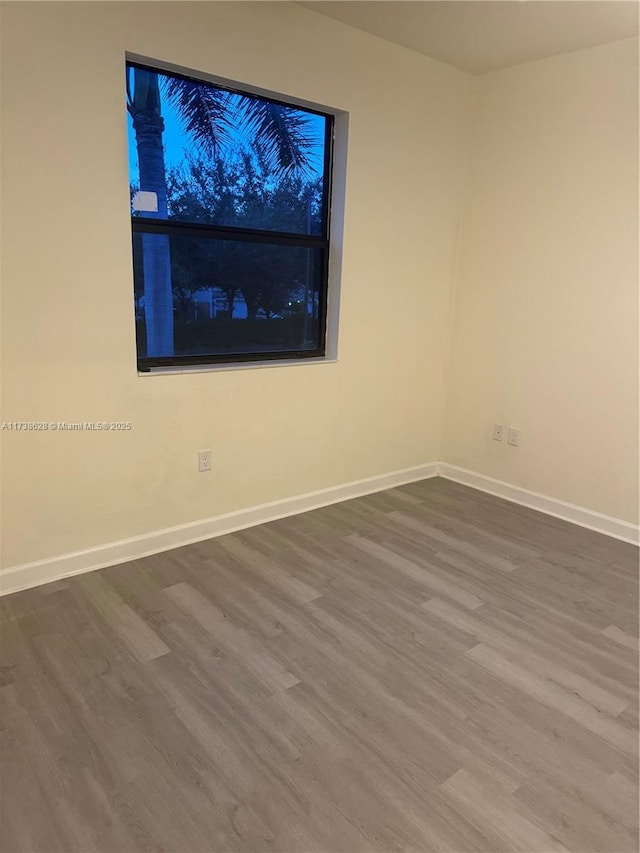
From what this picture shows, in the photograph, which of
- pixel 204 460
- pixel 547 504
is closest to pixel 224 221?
pixel 204 460

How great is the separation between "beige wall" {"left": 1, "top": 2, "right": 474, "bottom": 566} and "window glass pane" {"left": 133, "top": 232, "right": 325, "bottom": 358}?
18 centimetres

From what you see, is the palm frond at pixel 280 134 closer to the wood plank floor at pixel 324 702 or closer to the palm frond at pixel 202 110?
the palm frond at pixel 202 110

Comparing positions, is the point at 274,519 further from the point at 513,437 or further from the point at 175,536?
the point at 513,437

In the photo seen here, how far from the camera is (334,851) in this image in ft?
4.60

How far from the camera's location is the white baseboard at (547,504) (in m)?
3.23

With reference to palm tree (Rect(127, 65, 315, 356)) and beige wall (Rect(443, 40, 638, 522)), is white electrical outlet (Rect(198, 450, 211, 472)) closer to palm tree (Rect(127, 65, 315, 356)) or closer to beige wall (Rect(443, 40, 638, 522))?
Answer: palm tree (Rect(127, 65, 315, 356))

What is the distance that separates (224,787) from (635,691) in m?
1.43

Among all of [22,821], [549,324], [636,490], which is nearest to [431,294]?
[549,324]

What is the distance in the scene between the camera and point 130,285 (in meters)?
2.52

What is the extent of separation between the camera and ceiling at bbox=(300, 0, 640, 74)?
102 inches

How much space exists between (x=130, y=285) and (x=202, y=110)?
950 millimetres

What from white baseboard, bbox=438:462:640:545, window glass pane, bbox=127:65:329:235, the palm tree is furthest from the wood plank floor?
window glass pane, bbox=127:65:329:235

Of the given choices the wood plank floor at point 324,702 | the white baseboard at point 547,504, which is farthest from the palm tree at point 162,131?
the white baseboard at point 547,504

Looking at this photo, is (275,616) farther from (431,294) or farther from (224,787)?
(431,294)
